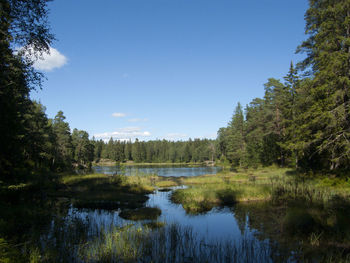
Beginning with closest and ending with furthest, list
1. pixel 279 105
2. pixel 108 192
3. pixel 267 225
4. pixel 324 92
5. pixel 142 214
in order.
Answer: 1. pixel 267 225
2. pixel 142 214
3. pixel 324 92
4. pixel 108 192
5. pixel 279 105

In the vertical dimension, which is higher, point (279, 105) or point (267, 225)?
point (279, 105)

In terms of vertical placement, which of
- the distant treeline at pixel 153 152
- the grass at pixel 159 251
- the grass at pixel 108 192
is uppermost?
the distant treeline at pixel 153 152

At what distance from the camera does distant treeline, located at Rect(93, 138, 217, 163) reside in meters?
138

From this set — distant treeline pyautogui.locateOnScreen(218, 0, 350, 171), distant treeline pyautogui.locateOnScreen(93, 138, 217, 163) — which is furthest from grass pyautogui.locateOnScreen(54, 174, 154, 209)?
distant treeline pyautogui.locateOnScreen(93, 138, 217, 163)

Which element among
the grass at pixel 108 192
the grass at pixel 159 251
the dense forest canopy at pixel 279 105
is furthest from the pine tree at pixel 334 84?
the grass at pixel 108 192

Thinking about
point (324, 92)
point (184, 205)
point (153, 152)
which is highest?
point (324, 92)

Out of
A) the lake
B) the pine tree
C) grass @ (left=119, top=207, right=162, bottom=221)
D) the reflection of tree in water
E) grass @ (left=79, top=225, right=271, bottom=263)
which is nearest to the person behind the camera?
grass @ (left=79, top=225, right=271, bottom=263)

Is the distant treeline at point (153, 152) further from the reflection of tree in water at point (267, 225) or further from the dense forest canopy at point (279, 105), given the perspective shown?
the reflection of tree in water at point (267, 225)

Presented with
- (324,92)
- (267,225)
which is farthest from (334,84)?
(267,225)

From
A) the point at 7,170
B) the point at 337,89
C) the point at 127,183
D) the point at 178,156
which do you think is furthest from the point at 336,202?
the point at 178,156

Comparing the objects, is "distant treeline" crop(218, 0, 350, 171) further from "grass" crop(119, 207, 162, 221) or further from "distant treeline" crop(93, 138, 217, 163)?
"distant treeline" crop(93, 138, 217, 163)

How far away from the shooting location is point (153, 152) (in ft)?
506

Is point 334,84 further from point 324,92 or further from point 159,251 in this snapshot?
point 159,251

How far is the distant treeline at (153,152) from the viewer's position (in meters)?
138
